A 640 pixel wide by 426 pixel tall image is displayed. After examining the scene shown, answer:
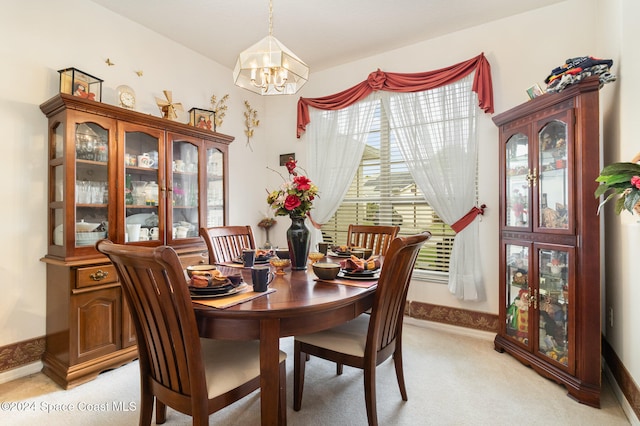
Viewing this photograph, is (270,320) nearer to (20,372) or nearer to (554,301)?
(554,301)

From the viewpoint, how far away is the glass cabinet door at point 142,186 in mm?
2406

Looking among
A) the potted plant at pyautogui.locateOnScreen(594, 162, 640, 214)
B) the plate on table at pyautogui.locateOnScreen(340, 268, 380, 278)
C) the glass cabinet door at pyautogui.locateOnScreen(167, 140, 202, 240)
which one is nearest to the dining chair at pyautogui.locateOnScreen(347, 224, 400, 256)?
the plate on table at pyautogui.locateOnScreen(340, 268, 380, 278)

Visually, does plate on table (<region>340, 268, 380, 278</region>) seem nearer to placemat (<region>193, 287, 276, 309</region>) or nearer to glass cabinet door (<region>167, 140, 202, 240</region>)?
placemat (<region>193, 287, 276, 309</region>)

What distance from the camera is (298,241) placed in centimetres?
186

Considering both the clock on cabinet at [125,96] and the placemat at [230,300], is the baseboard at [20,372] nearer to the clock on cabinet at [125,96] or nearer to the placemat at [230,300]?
the placemat at [230,300]

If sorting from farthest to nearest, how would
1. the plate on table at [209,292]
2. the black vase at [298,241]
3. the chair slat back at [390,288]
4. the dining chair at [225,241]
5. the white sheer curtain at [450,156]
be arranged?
1. the white sheer curtain at [450,156]
2. the dining chair at [225,241]
3. the black vase at [298,241]
4. the chair slat back at [390,288]
5. the plate on table at [209,292]

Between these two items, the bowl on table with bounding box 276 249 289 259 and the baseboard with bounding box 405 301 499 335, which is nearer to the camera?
the bowl on table with bounding box 276 249 289 259

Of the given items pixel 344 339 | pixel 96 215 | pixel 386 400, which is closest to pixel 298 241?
pixel 344 339

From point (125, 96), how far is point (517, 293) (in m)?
3.59

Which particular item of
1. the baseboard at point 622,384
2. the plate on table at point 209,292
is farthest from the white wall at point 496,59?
the plate on table at point 209,292

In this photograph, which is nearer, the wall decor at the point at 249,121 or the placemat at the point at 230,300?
the placemat at the point at 230,300

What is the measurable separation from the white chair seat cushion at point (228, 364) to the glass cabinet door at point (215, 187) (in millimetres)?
1813

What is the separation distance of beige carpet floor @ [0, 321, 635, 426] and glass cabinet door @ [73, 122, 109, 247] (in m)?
0.97

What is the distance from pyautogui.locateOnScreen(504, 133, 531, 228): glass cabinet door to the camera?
2.32 meters
